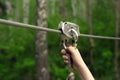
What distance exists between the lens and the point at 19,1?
26.8 metres

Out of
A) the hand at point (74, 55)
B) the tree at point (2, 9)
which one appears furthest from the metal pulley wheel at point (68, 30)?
the tree at point (2, 9)

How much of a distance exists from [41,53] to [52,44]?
4.61m

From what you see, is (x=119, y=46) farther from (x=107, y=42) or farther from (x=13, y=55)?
(x=13, y=55)

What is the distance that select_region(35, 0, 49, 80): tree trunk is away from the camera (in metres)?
8.84

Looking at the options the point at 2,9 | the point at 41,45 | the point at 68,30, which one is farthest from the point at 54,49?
the point at 68,30

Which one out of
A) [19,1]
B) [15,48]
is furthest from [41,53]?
[19,1]

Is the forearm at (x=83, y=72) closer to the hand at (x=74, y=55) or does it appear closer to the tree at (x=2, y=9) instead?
the hand at (x=74, y=55)

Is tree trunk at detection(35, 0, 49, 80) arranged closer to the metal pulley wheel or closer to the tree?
the metal pulley wheel

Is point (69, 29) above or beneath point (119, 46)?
above

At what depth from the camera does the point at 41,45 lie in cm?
916

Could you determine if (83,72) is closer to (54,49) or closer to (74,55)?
(74,55)

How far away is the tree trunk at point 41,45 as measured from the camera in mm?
8835

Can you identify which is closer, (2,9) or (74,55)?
(74,55)

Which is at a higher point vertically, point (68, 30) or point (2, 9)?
point (2, 9)
